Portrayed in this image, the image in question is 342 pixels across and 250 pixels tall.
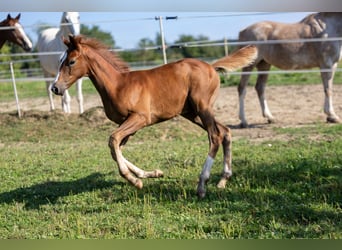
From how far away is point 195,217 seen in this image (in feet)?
15.0

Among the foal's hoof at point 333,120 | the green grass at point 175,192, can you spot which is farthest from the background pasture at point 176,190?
the foal's hoof at point 333,120

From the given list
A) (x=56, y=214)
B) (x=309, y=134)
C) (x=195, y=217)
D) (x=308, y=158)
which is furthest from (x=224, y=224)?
(x=309, y=134)

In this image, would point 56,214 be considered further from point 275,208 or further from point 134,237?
point 275,208

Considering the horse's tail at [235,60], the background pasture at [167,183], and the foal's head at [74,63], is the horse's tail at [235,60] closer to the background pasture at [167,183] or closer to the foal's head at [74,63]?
the background pasture at [167,183]

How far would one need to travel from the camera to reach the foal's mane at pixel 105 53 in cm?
544

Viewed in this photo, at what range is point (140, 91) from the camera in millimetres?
5336

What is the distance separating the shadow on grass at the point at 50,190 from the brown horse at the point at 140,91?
0.68 meters

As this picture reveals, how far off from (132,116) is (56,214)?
128 centimetres

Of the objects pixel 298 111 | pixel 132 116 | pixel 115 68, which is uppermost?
pixel 115 68

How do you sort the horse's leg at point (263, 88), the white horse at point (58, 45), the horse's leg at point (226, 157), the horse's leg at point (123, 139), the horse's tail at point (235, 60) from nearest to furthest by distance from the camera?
the horse's leg at point (123, 139)
the horse's leg at point (226, 157)
the horse's tail at point (235, 60)
the horse's leg at point (263, 88)
the white horse at point (58, 45)

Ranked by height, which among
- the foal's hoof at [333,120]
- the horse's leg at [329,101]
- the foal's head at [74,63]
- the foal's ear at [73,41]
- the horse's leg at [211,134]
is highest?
the foal's ear at [73,41]

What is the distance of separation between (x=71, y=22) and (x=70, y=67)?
18.9ft

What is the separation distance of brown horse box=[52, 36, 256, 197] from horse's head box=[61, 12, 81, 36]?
5191mm

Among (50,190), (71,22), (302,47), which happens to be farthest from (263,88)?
(50,190)
